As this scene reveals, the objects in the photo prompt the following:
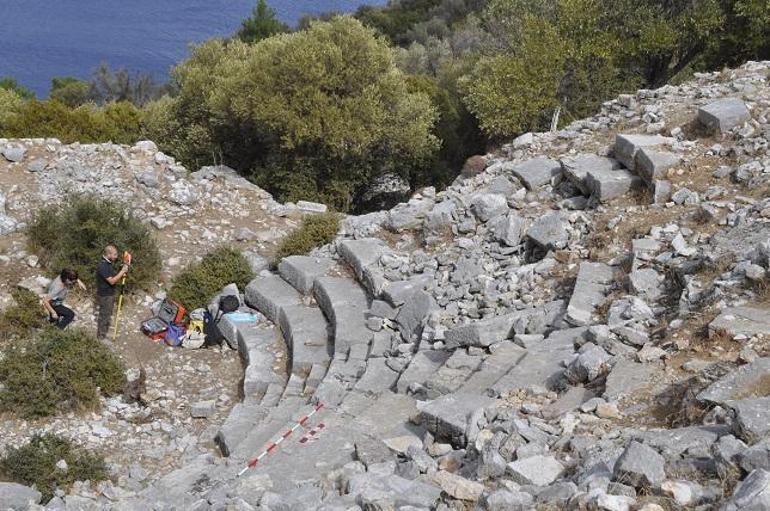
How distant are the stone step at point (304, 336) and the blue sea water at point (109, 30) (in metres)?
44.8

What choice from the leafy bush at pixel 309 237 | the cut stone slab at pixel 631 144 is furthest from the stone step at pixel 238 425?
the cut stone slab at pixel 631 144

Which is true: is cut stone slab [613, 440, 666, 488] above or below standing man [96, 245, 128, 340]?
above

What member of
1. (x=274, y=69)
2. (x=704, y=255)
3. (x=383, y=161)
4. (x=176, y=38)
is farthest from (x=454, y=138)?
(x=176, y=38)

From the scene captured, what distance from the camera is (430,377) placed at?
937 centimetres

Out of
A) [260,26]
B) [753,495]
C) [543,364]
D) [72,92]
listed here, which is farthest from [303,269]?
[72,92]

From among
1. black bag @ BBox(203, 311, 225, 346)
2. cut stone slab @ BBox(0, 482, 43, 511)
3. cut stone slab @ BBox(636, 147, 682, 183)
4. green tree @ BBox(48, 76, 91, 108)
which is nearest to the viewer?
cut stone slab @ BBox(0, 482, 43, 511)

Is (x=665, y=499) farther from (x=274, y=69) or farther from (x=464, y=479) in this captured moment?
(x=274, y=69)

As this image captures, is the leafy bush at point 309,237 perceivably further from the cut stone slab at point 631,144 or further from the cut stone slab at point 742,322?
the cut stone slab at point 742,322

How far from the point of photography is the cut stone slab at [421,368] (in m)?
9.60

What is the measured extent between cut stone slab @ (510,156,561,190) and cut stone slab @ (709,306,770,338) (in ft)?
19.6

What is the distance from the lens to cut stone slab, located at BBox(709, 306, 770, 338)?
292 inches

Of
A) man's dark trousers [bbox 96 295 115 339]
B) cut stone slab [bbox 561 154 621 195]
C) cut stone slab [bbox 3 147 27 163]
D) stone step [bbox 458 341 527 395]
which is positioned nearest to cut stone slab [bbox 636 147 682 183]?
cut stone slab [bbox 561 154 621 195]

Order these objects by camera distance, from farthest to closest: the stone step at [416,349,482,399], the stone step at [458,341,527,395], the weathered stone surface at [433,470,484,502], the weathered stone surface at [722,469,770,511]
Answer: the stone step at [416,349,482,399] → the stone step at [458,341,527,395] → the weathered stone surface at [433,470,484,502] → the weathered stone surface at [722,469,770,511]

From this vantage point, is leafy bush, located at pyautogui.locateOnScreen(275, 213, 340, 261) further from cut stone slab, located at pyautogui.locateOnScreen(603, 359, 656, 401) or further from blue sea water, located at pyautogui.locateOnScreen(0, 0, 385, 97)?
blue sea water, located at pyautogui.locateOnScreen(0, 0, 385, 97)
